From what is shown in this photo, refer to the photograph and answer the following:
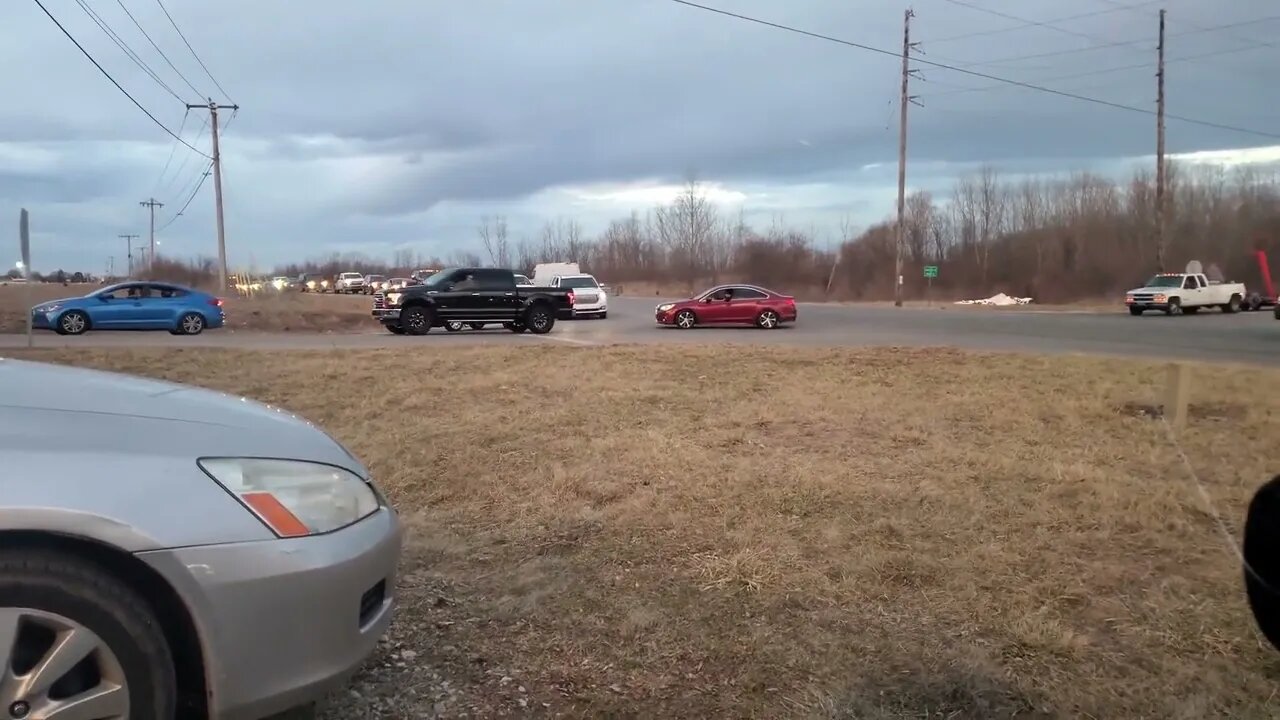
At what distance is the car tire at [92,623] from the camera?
7.38 feet

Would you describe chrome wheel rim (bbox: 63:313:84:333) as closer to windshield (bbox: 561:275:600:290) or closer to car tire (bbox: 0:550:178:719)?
windshield (bbox: 561:275:600:290)

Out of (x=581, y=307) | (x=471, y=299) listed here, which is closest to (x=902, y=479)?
(x=471, y=299)

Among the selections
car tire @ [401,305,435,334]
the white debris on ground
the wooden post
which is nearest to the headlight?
the wooden post

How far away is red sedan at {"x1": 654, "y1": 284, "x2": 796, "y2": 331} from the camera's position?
92.7ft

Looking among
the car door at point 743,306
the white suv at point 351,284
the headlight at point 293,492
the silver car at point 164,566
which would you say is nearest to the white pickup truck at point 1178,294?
the car door at point 743,306

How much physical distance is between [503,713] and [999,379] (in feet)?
28.5

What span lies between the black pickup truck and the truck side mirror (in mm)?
22124

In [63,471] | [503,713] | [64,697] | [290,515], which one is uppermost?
[63,471]

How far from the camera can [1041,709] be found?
3.22m

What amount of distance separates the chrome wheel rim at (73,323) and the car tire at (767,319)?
18.6 m

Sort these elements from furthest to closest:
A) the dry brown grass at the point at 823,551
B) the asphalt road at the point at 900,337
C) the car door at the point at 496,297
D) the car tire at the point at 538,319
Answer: the car tire at the point at 538,319 < the car door at the point at 496,297 < the asphalt road at the point at 900,337 < the dry brown grass at the point at 823,551

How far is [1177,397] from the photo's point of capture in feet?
23.6

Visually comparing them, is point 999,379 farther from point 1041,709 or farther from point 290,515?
point 290,515

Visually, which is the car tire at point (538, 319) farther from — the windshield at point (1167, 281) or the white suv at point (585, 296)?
the windshield at point (1167, 281)
